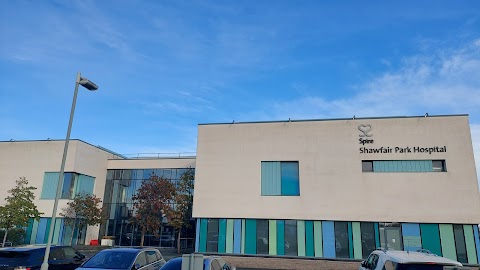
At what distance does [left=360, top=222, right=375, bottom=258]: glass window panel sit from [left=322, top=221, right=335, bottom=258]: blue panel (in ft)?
5.96

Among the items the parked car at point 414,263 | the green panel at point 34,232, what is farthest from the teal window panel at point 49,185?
the parked car at point 414,263

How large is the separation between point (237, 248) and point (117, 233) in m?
18.4

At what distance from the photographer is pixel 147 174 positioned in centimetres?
3894

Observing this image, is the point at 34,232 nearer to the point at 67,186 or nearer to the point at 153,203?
the point at 67,186

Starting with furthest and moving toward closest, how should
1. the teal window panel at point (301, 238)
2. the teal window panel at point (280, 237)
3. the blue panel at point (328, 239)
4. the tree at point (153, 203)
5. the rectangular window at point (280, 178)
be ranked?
1. the tree at point (153, 203)
2. the rectangular window at point (280, 178)
3. the teal window panel at point (280, 237)
4. the teal window panel at point (301, 238)
5. the blue panel at point (328, 239)

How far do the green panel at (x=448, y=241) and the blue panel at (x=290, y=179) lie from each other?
8973mm

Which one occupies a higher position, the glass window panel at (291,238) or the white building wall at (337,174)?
the white building wall at (337,174)

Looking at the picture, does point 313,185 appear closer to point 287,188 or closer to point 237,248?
point 287,188

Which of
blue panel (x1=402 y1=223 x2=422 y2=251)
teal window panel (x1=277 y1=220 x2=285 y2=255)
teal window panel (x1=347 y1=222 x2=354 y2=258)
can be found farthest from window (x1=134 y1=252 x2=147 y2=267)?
blue panel (x1=402 y1=223 x2=422 y2=251)

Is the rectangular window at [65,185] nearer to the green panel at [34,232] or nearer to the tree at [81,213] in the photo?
the tree at [81,213]

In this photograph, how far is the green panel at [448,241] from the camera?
71.8 feet

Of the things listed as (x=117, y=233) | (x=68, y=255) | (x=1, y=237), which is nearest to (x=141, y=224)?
(x=117, y=233)

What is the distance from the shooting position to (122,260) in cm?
1152

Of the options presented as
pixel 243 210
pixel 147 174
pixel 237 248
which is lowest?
pixel 237 248
